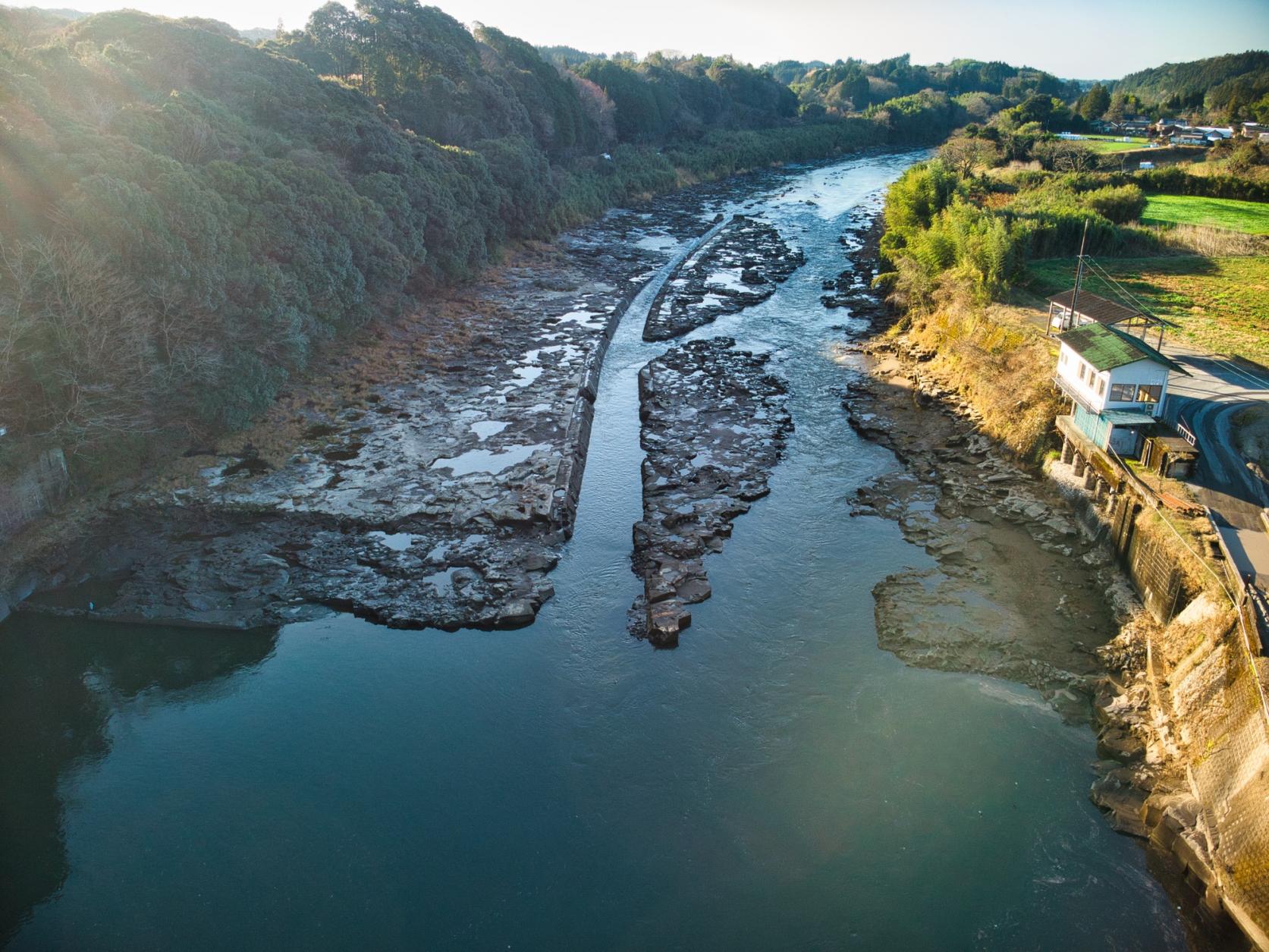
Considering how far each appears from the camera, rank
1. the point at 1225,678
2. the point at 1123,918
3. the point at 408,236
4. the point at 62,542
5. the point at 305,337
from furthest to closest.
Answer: the point at 408,236, the point at 305,337, the point at 62,542, the point at 1225,678, the point at 1123,918

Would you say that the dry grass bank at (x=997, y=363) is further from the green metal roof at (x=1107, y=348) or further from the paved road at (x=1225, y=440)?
the paved road at (x=1225, y=440)

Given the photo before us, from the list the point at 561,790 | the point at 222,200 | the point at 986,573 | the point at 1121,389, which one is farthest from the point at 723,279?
the point at 561,790

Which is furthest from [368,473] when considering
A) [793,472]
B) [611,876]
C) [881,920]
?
[881,920]

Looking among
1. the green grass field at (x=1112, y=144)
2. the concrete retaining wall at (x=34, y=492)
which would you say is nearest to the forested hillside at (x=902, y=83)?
the green grass field at (x=1112, y=144)

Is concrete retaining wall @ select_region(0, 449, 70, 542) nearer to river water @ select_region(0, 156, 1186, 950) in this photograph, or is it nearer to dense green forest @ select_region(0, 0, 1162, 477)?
dense green forest @ select_region(0, 0, 1162, 477)

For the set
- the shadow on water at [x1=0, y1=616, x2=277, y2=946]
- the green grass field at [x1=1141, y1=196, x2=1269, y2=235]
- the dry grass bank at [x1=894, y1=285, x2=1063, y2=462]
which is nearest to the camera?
the shadow on water at [x1=0, y1=616, x2=277, y2=946]

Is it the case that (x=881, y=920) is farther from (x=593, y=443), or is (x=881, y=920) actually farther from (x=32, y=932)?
(x=593, y=443)

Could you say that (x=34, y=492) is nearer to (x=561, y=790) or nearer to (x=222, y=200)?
(x=222, y=200)

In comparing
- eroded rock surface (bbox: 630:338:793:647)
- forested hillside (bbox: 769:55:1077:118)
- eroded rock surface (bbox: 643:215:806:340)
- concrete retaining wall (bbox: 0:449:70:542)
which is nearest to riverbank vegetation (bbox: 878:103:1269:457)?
eroded rock surface (bbox: 643:215:806:340)
